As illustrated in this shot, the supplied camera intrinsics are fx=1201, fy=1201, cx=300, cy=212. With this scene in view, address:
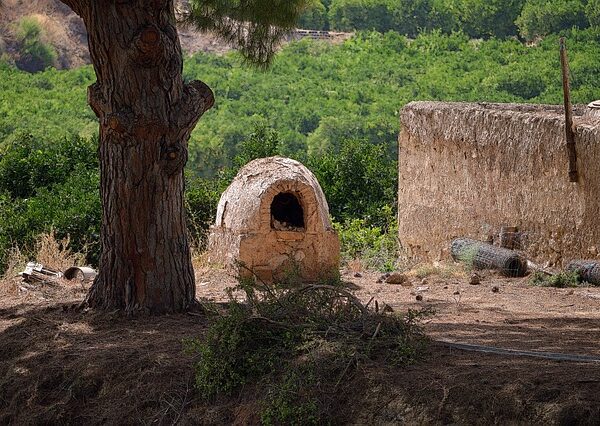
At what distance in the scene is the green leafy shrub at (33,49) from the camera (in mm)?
41469

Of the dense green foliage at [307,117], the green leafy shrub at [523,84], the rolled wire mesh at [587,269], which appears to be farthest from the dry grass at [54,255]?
the green leafy shrub at [523,84]

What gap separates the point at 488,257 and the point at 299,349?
18.5 feet

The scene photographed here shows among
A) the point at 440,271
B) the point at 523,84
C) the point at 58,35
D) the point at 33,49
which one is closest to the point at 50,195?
the point at 440,271

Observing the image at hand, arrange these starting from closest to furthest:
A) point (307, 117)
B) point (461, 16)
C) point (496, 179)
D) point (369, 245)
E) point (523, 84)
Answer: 1. point (496, 179)
2. point (369, 245)
3. point (523, 84)
4. point (307, 117)
5. point (461, 16)

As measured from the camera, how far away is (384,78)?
35.7 meters

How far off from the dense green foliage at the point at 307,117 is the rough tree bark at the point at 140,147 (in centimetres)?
567

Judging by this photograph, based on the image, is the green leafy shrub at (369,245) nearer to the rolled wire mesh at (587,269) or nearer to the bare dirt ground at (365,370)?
the rolled wire mesh at (587,269)

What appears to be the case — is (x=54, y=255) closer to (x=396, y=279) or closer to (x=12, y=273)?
(x=12, y=273)

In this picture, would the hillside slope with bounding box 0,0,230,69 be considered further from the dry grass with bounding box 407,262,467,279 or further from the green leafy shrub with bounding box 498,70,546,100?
the dry grass with bounding box 407,262,467,279

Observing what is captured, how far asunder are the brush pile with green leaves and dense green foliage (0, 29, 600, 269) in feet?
23.4

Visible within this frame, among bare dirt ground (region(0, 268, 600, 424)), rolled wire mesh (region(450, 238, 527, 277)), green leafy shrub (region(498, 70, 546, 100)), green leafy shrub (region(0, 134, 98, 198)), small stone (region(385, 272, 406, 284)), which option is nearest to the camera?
bare dirt ground (region(0, 268, 600, 424))

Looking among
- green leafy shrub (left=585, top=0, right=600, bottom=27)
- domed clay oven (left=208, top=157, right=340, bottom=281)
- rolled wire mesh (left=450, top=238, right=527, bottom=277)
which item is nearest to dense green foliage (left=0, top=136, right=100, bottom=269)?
domed clay oven (left=208, top=157, right=340, bottom=281)

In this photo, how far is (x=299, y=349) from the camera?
7316 millimetres

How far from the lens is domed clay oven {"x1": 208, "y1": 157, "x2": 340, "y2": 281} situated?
11.9 metres
